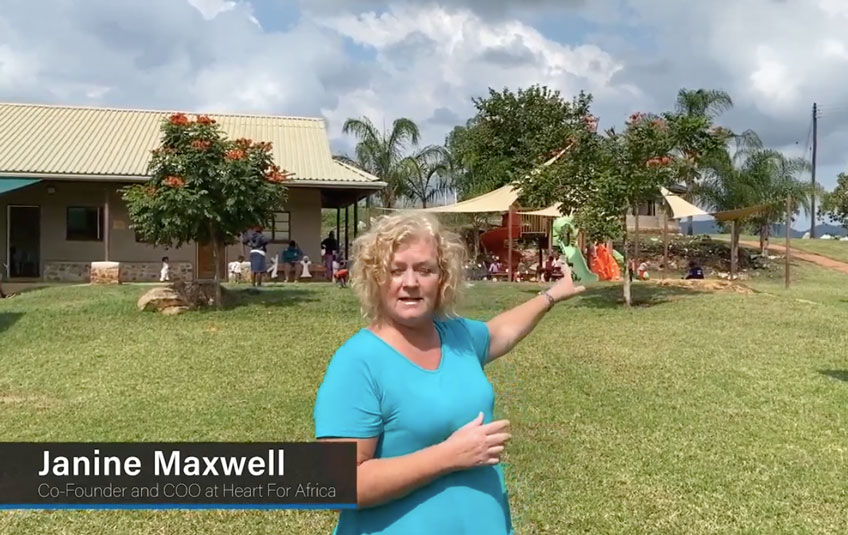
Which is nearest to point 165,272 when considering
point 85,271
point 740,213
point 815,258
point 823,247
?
point 85,271

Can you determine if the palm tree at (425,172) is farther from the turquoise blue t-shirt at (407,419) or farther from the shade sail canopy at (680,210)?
the turquoise blue t-shirt at (407,419)

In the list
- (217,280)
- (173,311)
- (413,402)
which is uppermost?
(413,402)

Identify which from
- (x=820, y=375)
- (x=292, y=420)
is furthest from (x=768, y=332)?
(x=292, y=420)

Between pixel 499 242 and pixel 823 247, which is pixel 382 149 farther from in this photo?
pixel 823 247

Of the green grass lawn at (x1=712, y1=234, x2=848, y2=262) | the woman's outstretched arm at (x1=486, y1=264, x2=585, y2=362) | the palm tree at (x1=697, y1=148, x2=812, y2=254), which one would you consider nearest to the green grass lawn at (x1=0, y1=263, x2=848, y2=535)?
the woman's outstretched arm at (x1=486, y1=264, x2=585, y2=362)

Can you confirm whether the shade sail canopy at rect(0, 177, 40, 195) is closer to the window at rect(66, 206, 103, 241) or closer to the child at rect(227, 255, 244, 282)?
the window at rect(66, 206, 103, 241)

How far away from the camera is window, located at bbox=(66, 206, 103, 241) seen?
18766 mm

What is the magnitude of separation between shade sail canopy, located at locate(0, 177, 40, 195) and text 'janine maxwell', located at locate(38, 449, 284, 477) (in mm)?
16005

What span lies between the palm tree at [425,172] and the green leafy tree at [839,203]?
16825 mm

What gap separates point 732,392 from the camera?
6871 millimetres

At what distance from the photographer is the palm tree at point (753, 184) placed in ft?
89.2

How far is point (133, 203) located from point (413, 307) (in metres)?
11.6

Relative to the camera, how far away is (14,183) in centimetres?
1653

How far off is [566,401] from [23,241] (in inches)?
668
